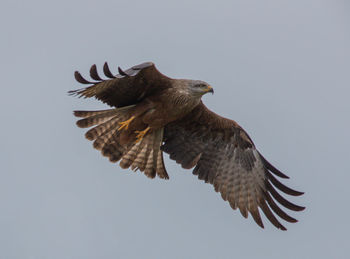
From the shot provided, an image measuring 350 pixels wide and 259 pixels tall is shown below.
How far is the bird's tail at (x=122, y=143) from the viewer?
12.3m

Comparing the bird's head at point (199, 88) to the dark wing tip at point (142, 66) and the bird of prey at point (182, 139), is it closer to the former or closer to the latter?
the bird of prey at point (182, 139)

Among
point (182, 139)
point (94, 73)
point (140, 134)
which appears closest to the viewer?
point (94, 73)

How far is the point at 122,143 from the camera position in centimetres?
1266

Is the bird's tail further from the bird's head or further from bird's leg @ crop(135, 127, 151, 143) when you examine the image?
the bird's head

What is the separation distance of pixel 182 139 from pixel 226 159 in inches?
39.7

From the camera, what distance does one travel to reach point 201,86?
11.9 meters

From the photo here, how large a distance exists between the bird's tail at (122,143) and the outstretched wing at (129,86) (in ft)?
0.91

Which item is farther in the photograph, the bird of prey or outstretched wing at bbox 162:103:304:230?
outstretched wing at bbox 162:103:304:230

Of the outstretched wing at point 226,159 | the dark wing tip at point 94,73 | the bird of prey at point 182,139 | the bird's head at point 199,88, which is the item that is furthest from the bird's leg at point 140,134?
the dark wing tip at point 94,73

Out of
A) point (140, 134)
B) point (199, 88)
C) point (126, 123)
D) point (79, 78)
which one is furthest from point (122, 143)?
point (79, 78)

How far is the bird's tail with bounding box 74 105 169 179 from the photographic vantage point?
12.3 metres

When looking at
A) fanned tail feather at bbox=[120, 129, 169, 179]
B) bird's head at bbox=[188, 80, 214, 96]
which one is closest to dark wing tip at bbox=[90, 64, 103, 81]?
bird's head at bbox=[188, 80, 214, 96]

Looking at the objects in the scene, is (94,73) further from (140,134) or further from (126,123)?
(140,134)

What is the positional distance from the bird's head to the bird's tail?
1296 millimetres
